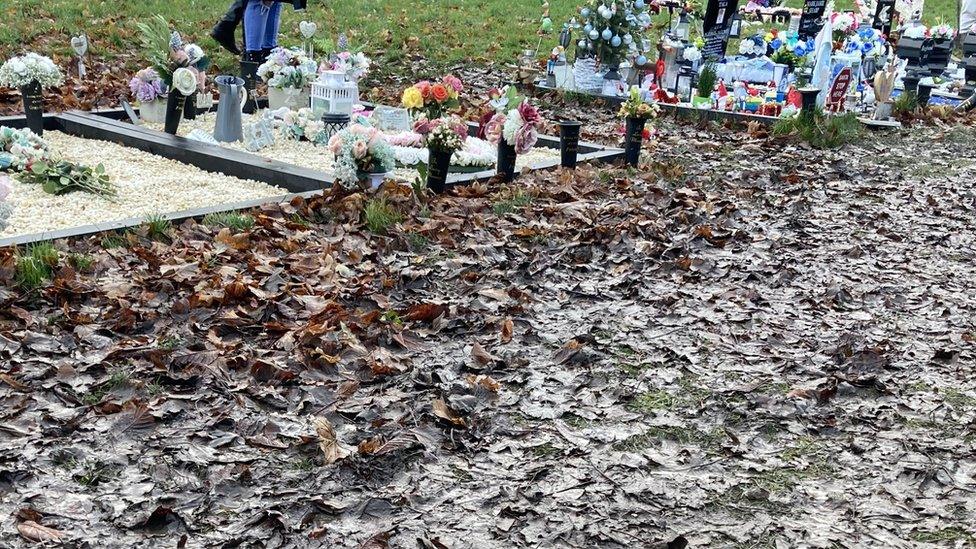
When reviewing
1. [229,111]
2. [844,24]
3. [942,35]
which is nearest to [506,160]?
[229,111]

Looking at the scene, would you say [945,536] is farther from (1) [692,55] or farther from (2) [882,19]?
(2) [882,19]

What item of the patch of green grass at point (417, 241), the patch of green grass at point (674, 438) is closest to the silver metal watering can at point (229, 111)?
the patch of green grass at point (417, 241)

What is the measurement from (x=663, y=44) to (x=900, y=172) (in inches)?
204

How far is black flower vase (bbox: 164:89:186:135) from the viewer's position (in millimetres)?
10312

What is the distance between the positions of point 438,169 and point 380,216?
4.00 ft

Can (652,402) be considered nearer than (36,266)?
Yes

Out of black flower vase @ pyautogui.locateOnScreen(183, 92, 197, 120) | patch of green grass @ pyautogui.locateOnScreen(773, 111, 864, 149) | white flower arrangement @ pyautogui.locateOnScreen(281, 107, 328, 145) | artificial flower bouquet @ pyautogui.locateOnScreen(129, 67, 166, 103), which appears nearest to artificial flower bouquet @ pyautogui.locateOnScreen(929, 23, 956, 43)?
patch of green grass @ pyautogui.locateOnScreen(773, 111, 864, 149)

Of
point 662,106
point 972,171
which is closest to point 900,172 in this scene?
point 972,171

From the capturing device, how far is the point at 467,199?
27.7ft

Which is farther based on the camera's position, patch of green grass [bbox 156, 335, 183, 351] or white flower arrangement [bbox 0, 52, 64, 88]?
white flower arrangement [bbox 0, 52, 64, 88]

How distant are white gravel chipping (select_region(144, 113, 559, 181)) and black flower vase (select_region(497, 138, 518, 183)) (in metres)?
0.71

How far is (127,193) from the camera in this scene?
8461mm

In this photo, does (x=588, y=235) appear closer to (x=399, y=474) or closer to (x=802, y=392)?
(x=802, y=392)

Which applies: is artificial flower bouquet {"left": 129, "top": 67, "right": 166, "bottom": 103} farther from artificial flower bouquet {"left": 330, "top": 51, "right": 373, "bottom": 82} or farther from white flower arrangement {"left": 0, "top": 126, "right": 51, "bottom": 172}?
white flower arrangement {"left": 0, "top": 126, "right": 51, "bottom": 172}
